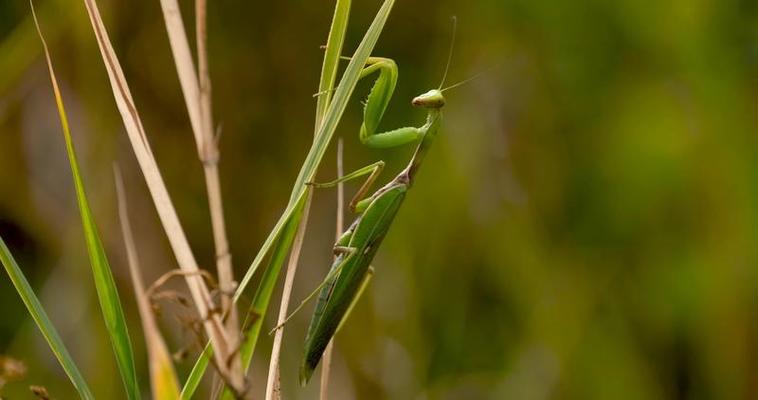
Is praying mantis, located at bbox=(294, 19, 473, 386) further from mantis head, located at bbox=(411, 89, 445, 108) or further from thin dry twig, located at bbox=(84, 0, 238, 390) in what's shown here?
thin dry twig, located at bbox=(84, 0, 238, 390)

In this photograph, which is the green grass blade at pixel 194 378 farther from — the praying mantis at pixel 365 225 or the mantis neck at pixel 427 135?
the mantis neck at pixel 427 135

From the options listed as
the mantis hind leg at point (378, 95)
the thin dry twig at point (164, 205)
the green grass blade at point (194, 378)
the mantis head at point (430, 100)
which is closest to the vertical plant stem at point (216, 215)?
the thin dry twig at point (164, 205)

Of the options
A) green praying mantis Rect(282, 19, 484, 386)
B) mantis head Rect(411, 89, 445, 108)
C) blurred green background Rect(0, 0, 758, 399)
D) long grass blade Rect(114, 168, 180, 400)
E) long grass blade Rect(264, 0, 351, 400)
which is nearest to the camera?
long grass blade Rect(114, 168, 180, 400)

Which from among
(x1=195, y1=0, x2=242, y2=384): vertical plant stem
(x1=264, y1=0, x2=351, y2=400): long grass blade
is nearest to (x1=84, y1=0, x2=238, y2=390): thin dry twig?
(x1=195, y1=0, x2=242, y2=384): vertical plant stem

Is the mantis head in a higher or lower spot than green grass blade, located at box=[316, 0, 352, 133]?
lower

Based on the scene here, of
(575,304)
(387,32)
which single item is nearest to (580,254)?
(575,304)

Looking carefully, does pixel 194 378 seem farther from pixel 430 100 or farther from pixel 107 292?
pixel 430 100

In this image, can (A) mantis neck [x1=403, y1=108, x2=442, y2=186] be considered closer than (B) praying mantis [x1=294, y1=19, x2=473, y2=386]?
No
